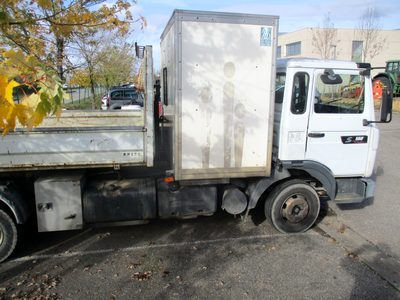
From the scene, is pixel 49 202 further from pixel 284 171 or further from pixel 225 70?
pixel 284 171

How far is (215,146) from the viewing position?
14.4ft

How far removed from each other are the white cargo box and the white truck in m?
0.01

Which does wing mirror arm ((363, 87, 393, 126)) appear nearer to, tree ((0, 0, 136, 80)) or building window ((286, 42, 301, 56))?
tree ((0, 0, 136, 80))

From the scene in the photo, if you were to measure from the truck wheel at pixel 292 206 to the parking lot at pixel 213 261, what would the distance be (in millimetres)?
174

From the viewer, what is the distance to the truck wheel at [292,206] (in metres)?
4.93

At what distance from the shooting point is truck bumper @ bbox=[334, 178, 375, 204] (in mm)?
5094

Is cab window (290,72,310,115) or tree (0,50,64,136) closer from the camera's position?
tree (0,50,64,136)

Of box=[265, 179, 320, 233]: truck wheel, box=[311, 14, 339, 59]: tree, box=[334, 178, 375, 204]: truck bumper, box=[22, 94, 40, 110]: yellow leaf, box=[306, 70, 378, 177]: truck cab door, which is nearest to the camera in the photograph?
box=[22, 94, 40, 110]: yellow leaf

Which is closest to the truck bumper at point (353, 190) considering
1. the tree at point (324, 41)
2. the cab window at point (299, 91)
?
the cab window at point (299, 91)

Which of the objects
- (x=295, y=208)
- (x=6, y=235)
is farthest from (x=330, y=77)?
(x=6, y=235)

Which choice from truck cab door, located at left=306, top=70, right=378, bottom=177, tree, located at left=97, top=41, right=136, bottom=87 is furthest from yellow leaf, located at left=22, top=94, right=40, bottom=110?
tree, located at left=97, top=41, right=136, bottom=87

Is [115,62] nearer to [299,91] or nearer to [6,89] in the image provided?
[299,91]

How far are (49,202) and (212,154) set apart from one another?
83.4 inches

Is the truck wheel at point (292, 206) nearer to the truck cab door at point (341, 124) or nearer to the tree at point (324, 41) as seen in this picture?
the truck cab door at point (341, 124)
